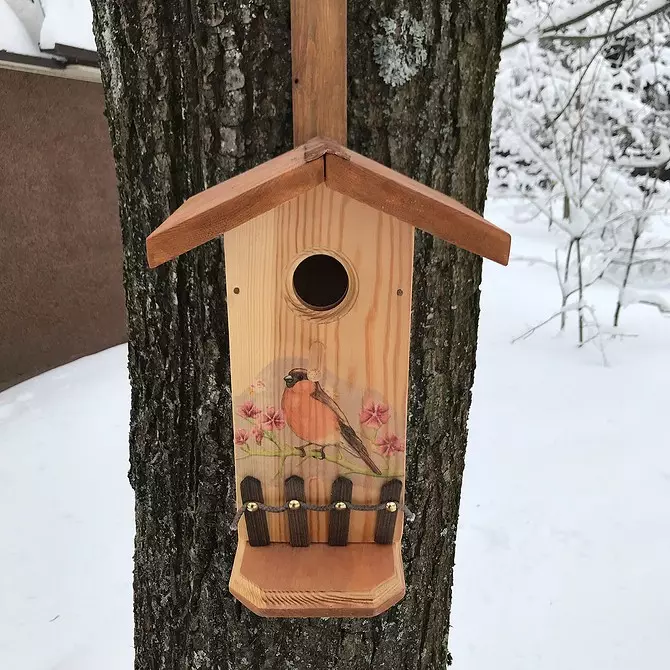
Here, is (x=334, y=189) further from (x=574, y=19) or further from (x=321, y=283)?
(x=574, y=19)

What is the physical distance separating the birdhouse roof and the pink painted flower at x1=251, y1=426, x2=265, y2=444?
33 centimetres

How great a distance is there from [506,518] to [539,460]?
66 centimetres

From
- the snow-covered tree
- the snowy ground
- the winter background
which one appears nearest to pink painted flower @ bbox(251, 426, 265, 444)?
the winter background

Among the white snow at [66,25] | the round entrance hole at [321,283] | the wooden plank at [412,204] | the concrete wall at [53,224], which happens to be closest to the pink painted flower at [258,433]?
the round entrance hole at [321,283]

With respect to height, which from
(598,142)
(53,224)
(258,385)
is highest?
(258,385)

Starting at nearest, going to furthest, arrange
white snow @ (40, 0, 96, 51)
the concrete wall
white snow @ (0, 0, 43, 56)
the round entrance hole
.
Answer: the round entrance hole, white snow @ (0, 0, 43, 56), white snow @ (40, 0, 96, 51), the concrete wall

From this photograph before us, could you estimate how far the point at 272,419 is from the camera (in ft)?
3.44

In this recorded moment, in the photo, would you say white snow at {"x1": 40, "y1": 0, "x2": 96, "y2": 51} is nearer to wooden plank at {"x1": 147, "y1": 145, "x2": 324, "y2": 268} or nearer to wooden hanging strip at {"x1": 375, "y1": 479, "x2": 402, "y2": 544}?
wooden plank at {"x1": 147, "y1": 145, "x2": 324, "y2": 268}

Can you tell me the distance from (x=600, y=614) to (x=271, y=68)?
267cm

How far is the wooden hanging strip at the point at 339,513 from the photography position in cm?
107

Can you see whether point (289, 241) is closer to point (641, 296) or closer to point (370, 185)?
point (370, 185)

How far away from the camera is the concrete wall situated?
498cm

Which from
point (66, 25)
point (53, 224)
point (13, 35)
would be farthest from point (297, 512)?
point (53, 224)

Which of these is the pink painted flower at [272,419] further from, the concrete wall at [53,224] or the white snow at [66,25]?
the concrete wall at [53,224]
